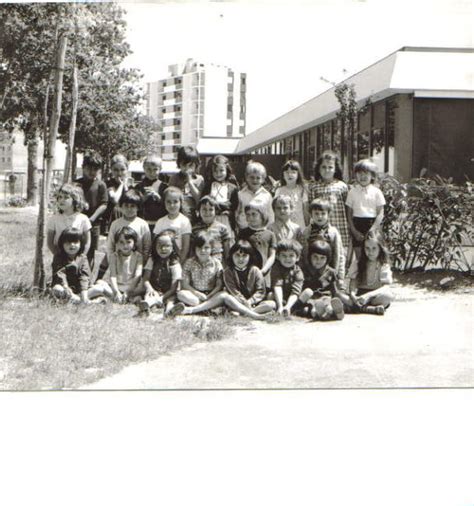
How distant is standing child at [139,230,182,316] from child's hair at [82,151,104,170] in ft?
2.27

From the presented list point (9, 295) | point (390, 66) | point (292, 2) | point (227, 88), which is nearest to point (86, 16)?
point (227, 88)

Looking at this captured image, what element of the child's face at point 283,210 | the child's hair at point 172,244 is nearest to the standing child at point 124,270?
the child's hair at point 172,244

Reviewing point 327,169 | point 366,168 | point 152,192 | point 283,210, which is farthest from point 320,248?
point 152,192

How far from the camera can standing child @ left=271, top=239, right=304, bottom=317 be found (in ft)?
17.7

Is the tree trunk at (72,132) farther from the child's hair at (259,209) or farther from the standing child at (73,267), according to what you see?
the child's hair at (259,209)

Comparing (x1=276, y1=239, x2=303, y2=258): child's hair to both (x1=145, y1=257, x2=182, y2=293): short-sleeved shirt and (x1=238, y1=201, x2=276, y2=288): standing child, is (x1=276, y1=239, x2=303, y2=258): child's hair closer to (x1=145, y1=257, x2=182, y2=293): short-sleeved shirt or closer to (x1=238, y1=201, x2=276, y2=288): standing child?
(x1=238, y1=201, x2=276, y2=288): standing child

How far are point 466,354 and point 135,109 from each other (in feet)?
8.93

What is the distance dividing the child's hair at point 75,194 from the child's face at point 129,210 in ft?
0.94

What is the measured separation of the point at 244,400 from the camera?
4406mm

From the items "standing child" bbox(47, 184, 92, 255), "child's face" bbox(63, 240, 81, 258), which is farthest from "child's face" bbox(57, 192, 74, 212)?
"child's face" bbox(63, 240, 81, 258)

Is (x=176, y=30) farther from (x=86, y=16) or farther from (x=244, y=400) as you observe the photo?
(x=244, y=400)

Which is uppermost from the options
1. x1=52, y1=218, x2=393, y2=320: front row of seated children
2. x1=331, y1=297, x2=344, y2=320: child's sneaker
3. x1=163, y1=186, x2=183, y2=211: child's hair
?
x1=163, y1=186, x2=183, y2=211: child's hair

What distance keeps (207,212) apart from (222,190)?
0.79ft

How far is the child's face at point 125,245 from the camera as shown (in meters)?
5.50
